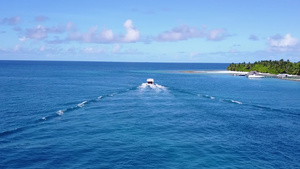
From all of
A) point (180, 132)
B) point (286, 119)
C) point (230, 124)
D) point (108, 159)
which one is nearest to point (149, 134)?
point (180, 132)

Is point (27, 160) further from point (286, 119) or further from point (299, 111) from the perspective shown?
point (299, 111)

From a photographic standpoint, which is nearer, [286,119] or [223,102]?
[286,119]

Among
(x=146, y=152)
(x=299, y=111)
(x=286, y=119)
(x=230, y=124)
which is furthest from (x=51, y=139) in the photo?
(x=299, y=111)

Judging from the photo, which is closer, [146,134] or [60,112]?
[146,134]

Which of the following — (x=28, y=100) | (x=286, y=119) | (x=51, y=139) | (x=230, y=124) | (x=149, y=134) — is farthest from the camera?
(x=28, y=100)

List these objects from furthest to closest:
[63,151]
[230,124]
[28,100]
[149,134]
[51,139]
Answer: [28,100] < [230,124] < [149,134] < [51,139] < [63,151]

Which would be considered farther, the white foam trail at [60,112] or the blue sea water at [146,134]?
the white foam trail at [60,112]

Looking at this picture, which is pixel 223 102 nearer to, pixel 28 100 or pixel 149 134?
pixel 149 134

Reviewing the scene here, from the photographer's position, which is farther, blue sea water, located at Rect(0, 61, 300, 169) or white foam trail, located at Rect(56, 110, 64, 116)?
white foam trail, located at Rect(56, 110, 64, 116)

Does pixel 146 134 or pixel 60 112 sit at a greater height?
pixel 60 112
